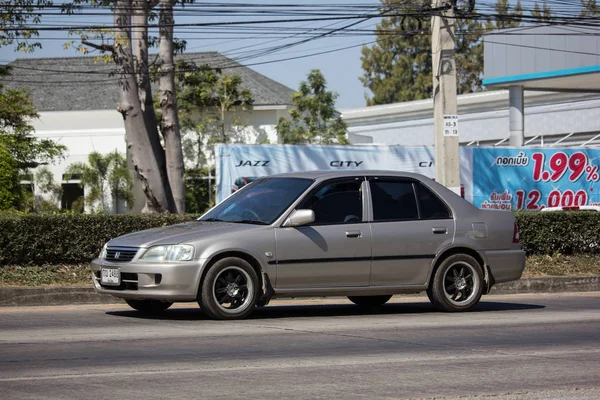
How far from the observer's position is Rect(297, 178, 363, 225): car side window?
10867mm

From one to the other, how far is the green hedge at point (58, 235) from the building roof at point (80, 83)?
2783 cm

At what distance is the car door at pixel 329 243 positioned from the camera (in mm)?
10492

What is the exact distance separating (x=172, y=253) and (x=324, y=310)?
263 cm

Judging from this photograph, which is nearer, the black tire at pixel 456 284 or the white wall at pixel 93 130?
the black tire at pixel 456 284

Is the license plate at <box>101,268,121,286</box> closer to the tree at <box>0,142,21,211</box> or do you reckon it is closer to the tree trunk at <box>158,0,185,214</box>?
the tree at <box>0,142,21,211</box>

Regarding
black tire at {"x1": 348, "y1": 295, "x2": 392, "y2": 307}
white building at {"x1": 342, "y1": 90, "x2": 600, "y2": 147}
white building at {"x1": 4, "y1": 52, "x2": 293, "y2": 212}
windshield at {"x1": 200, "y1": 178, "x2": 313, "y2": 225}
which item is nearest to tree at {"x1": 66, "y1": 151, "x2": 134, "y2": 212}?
white building at {"x1": 4, "y1": 52, "x2": 293, "y2": 212}

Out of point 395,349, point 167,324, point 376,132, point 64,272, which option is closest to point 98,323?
point 167,324

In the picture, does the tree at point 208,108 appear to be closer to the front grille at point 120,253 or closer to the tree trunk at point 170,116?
the tree trunk at point 170,116

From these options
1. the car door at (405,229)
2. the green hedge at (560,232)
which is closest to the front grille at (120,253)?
the car door at (405,229)

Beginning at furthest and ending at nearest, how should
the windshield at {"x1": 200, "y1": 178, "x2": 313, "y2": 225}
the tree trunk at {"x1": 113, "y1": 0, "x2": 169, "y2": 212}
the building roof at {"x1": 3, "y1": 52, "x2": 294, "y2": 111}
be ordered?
the building roof at {"x1": 3, "y1": 52, "x2": 294, "y2": 111} → the tree trunk at {"x1": 113, "y1": 0, "x2": 169, "y2": 212} → the windshield at {"x1": 200, "y1": 178, "x2": 313, "y2": 225}

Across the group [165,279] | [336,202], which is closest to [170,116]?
[336,202]

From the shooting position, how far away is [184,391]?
645 centimetres

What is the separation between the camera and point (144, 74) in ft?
73.0

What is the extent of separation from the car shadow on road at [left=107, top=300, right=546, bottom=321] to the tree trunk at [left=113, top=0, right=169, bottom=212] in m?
9.45
